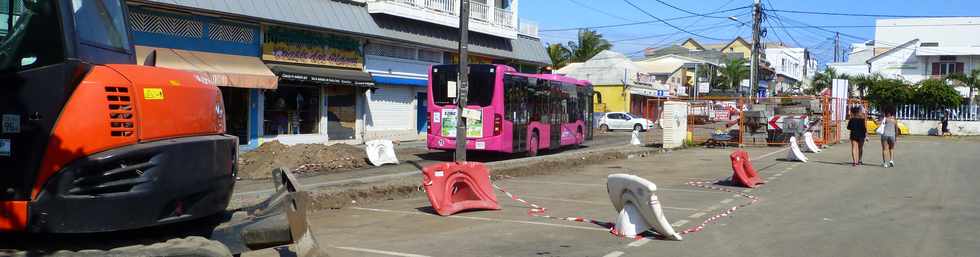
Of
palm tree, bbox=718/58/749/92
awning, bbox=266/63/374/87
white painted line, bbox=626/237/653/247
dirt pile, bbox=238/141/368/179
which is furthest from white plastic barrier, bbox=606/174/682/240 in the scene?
palm tree, bbox=718/58/749/92

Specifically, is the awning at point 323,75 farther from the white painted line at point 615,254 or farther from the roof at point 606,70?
the roof at point 606,70

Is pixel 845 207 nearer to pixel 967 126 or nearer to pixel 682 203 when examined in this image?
pixel 682 203

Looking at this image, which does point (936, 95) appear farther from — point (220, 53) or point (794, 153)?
point (220, 53)

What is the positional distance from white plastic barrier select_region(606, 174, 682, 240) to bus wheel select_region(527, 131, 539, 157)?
14.7m

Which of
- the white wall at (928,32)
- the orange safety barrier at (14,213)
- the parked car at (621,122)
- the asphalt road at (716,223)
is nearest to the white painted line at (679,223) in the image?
the asphalt road at (716,223)

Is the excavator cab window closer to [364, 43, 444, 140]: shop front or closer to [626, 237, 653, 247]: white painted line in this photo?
[626, 237, 653, 247]: white painted line

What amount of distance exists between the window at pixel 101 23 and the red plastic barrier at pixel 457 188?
556 cm

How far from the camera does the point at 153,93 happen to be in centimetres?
455

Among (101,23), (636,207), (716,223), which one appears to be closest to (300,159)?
(716,223)

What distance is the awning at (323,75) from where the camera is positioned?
25.6m

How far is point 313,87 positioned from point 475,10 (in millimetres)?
10414

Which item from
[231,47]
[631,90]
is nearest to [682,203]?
[231,47]

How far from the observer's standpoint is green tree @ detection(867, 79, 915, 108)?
4762cm

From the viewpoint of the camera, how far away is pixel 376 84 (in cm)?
3106
